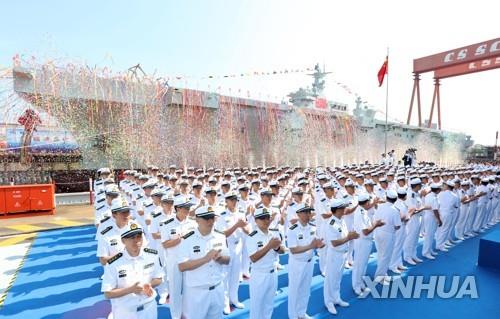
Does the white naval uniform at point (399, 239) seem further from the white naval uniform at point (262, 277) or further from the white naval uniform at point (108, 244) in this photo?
the white naval uniform at point (108, 244)

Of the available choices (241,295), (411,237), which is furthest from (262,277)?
(411,237)

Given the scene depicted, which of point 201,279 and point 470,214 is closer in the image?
point 201,279

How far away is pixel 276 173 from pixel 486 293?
20.8 ft

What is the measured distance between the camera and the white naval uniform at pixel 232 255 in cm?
518

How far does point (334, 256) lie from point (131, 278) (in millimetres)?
3091

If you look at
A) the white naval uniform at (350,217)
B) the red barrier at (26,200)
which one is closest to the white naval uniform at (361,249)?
the white naval uniform at (350,217)

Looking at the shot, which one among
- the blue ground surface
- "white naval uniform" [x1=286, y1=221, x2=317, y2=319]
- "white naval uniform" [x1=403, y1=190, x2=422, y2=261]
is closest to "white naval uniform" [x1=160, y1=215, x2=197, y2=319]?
the blue ground surface

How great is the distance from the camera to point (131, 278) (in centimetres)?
303

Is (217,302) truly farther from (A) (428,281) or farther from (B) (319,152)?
(B) (319,152)

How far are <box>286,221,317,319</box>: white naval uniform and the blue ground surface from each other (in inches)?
18.9

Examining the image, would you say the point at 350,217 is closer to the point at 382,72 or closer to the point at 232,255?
the point at 232,255

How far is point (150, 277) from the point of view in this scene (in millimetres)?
3125

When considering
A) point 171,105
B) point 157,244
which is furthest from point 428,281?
point 171,105

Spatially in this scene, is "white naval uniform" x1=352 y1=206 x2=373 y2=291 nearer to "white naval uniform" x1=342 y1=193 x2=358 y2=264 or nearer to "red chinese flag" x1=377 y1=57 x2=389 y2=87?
"white naval uniform" x1=342 y1=193 x2=358 y2=264
